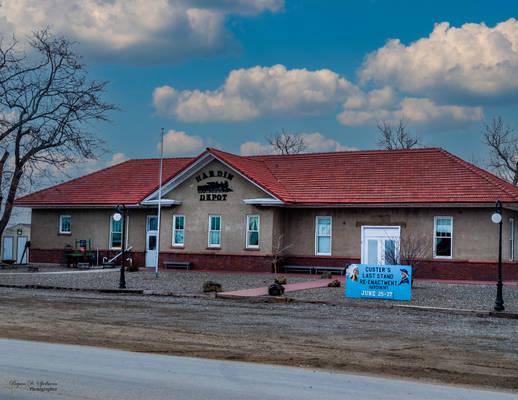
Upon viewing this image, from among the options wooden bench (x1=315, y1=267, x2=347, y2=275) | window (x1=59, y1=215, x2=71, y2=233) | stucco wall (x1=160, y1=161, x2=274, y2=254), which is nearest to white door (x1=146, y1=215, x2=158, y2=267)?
stucco wall (x1=160, y1=161, x2=274, y2=254)

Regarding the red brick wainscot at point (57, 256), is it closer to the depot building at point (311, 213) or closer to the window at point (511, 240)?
the depot building at point (311, 213)

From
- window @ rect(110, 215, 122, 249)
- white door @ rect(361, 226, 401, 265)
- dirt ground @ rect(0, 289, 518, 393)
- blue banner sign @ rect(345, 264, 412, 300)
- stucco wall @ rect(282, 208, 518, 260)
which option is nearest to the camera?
dirt ground @ rect(0, 289, 518, 393)

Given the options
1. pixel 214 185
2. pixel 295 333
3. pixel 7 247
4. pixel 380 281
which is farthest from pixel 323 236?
pixel 7 247

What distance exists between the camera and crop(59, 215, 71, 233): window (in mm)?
41178

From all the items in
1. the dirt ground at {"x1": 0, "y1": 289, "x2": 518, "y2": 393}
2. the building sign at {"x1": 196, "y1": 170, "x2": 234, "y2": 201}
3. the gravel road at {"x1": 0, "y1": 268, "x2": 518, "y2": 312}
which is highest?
the building sign at {"x1": 196, "y1": 170, "x2": 234, "y2": 201}

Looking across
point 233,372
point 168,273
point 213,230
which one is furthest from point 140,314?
point 213,230

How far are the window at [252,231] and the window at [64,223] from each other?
1232 cm

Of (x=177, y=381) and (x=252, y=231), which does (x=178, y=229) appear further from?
(x=177, y=381)

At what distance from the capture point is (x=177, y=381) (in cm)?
922

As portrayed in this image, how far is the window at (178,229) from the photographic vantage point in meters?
37.0

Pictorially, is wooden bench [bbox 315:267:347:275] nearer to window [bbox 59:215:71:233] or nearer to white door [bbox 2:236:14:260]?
window [bbox 59:215:71:233]

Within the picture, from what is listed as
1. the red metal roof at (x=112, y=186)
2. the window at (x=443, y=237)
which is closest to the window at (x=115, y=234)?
the red metal roof at (x=112, y=186)

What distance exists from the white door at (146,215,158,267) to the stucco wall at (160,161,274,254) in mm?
1603

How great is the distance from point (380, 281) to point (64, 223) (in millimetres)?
24661
